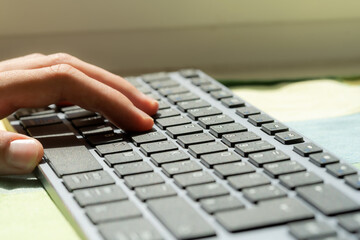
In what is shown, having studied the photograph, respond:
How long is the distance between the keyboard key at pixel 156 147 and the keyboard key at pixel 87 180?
0.06 metres

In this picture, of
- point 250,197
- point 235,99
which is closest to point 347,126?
point 235,99

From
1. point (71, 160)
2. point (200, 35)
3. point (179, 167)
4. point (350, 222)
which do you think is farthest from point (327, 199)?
point (200, 35)

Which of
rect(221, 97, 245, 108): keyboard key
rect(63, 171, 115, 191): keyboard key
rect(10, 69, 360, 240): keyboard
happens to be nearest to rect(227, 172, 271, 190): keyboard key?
rect(10, 69, 360, 240): keyboard

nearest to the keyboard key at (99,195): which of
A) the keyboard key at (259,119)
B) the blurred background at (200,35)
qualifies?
the keyboard key at (259,119)

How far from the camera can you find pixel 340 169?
52 cm

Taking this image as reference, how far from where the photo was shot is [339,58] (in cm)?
104

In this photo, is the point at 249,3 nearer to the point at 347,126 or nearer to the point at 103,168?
the point at 347,126

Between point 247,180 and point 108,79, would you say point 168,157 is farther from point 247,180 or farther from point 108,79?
point 108,79

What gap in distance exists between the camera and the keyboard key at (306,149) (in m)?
0.57

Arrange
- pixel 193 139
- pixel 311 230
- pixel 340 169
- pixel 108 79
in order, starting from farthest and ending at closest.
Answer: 1. pixel 108 79
2. pixel 193 139
3. pixel 340 169
4. pixel 311 230

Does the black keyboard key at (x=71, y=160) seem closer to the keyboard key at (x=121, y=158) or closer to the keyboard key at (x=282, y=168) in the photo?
the keyboard key at (x=121, y=158)

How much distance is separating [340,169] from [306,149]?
57 millimetres

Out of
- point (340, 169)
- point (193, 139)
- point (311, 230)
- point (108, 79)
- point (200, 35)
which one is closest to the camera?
point (311, 230)

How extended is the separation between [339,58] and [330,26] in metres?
0.06
